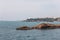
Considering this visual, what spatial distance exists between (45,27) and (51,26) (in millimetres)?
3960

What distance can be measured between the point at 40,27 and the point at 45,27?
2.94 m

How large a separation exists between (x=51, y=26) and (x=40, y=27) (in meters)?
6.88

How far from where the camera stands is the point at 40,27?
91250 millimetres

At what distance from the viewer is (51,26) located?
9519 cm

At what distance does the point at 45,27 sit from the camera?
305ft
